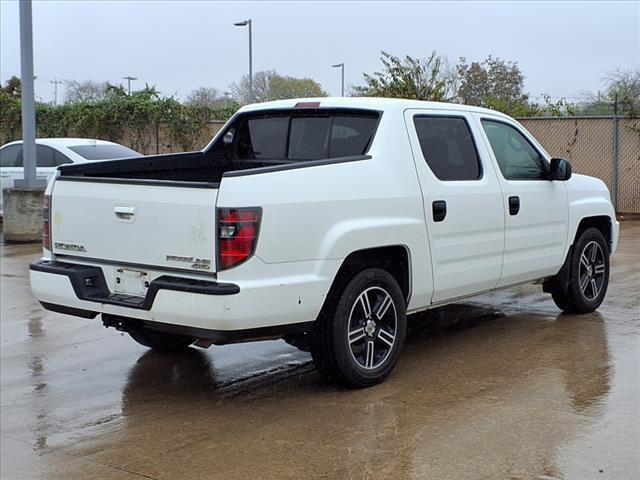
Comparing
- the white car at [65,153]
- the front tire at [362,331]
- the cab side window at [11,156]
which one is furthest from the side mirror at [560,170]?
the cab side window at [11,156]

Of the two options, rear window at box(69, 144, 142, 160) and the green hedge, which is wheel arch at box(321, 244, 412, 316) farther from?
the green hedge

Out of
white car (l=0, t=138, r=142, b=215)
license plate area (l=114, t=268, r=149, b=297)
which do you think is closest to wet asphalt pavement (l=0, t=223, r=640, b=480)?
license plate area (l=114, t=268, r=149, b=297)

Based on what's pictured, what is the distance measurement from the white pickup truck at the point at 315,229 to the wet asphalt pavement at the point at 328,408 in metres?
0.43

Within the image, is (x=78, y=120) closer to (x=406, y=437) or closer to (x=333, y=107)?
(x=333, y=107)

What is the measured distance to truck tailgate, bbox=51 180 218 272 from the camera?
16.1ft

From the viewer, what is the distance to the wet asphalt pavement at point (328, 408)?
4.41 meters

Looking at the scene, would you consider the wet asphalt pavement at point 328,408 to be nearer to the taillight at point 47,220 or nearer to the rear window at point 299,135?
the taillight at point 47,220

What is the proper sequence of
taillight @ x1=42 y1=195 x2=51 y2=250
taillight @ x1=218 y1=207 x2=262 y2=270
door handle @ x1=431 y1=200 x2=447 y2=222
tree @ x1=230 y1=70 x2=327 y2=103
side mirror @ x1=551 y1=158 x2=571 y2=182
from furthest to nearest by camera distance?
tree @ x1=230 y1=70 x2=327 y2=103
side mirror @ x1=551 y1=158 x2=571 y2=182
door handle @ x1=431 y1=200 x2=447 y2=222
taillight @ x1=42 y1=195 x2=51 y2=250
taillight @ x1=218 y1=207 x2=262 y2=270

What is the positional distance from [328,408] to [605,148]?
43.1 feet

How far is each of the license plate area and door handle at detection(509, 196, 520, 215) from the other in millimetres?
3018

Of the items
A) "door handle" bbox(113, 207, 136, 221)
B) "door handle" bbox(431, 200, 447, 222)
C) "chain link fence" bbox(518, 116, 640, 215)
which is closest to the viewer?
"door handle" bbox(113, 207, 136, 221)

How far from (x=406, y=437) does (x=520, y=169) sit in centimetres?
309

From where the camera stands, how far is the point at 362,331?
18.3 feet

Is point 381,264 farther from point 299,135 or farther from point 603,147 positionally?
point 603,147
